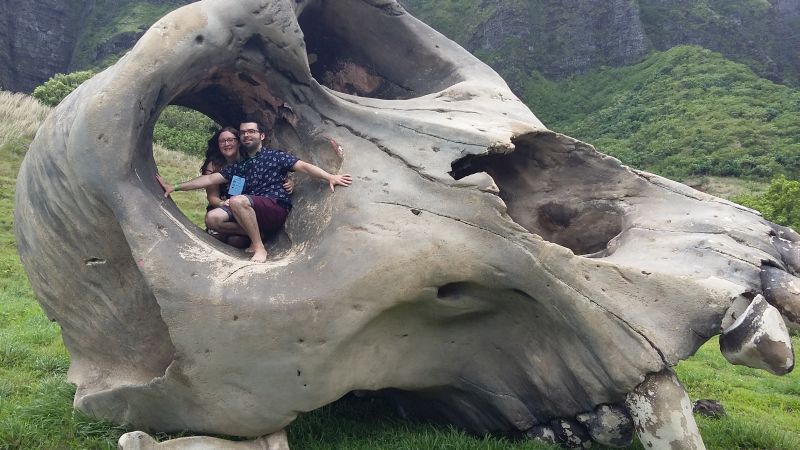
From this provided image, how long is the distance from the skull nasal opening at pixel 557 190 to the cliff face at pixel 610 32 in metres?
39.7

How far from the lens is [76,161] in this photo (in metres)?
3.68

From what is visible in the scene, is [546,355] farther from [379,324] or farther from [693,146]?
[693,146]

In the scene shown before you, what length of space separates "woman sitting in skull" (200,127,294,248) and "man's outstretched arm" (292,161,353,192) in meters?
0.26

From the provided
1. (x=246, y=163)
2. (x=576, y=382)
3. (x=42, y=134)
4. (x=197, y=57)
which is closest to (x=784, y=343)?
(x=576, y=382)

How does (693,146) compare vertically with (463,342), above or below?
below

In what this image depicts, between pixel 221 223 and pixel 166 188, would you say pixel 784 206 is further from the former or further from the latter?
pixel 166 188

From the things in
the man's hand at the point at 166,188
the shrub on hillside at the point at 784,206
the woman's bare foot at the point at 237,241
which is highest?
the man's hand at the point at 166,188

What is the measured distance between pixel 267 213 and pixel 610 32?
148 feet

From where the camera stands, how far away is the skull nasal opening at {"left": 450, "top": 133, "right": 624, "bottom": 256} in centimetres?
505

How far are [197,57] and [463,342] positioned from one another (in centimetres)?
226

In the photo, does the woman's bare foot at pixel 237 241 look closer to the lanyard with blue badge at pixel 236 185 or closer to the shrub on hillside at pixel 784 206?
the lanyard with blue badge at pixel 236 185

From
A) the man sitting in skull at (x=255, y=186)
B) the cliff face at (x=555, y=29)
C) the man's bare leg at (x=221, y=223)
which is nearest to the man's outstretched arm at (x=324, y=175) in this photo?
the man sitting in skull at (x=255, y=186)

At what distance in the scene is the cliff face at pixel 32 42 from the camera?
3891 cm

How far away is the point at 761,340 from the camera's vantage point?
368cm
